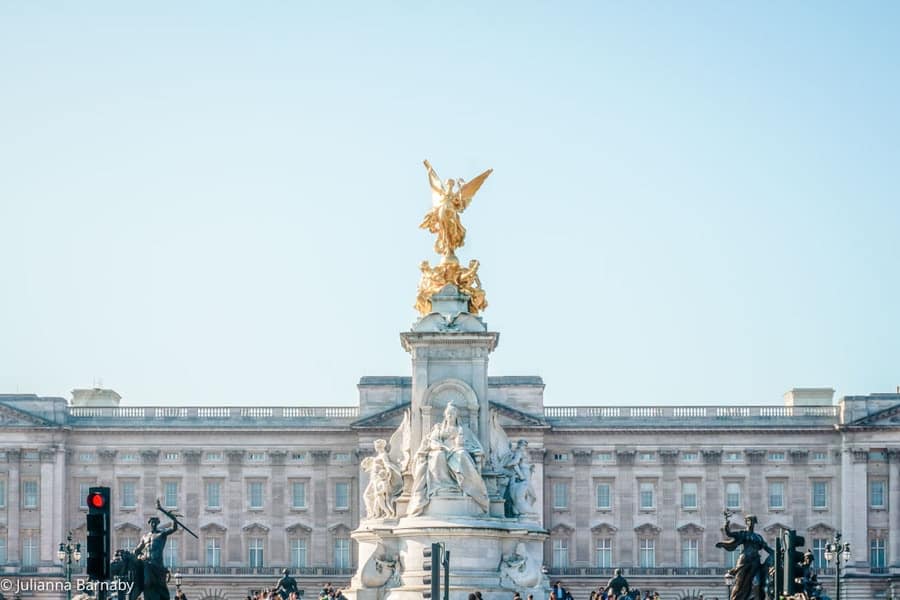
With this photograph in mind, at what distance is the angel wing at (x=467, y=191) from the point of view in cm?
6625

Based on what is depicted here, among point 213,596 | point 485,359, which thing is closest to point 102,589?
point 485,359

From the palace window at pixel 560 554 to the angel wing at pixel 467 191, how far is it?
232 feet

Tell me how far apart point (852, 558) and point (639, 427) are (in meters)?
14.5

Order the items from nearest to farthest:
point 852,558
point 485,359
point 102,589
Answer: point 102,589 < point 485,359 < point 852,558

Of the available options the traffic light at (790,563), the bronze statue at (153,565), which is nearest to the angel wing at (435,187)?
the bronze statue at (153,565)

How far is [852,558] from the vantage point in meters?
133

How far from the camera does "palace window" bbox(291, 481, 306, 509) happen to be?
13625 cm

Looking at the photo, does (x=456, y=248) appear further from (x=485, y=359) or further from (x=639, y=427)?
(x=639, y=427)

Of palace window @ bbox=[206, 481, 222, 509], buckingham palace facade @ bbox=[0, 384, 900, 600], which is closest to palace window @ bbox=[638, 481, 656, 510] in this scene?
buckingham palace facade @ bbox=[0, 384, 900, 600]

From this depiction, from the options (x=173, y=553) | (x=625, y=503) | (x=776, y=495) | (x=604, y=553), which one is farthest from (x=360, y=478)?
(x=776, y=495)

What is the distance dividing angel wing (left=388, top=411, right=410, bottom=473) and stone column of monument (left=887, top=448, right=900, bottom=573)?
72.7 metres

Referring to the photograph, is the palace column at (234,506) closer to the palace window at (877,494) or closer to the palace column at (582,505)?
the palace column at (582,505)

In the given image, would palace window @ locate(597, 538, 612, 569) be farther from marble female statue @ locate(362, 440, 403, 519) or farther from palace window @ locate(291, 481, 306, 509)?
marble female statue @ locate(362, 440, 403, 519)

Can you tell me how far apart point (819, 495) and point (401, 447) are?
2942 inches
